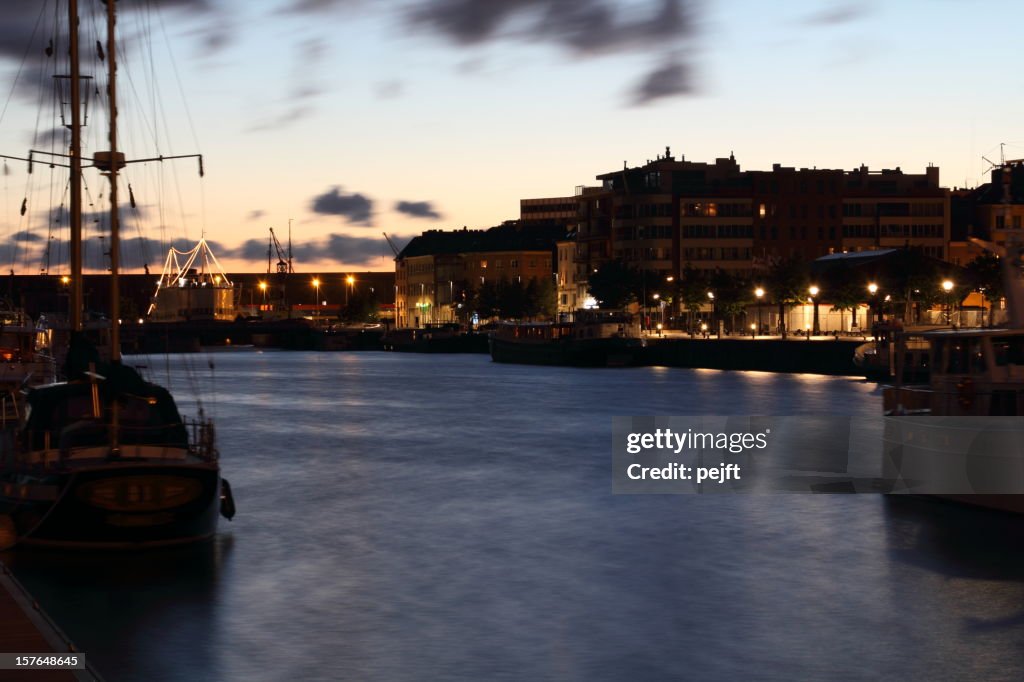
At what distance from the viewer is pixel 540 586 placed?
30391 millimetres

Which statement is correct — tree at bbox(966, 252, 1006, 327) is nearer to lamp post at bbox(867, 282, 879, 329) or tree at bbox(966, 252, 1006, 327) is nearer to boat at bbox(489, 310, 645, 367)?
lamp post at bbox(867, 282, 879, 329)

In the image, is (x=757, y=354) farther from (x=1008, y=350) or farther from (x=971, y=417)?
(x=971, y=417)

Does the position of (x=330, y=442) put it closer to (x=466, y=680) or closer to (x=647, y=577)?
(x=647, y=577)

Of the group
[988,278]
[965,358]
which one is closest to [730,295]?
[988,278]

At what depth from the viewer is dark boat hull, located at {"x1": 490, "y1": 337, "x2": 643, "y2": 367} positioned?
148 metres

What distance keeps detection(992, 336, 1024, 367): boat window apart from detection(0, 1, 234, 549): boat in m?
19.0

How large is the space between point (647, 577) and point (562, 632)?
5925 mm

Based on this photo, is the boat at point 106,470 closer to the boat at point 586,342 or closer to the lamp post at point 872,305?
the lamp post at point 872,305

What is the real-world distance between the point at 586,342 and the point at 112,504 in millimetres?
121106

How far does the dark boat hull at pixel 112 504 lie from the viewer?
2842 centimetres

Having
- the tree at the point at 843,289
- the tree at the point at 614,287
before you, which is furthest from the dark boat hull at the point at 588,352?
the tree at the point at 614,287

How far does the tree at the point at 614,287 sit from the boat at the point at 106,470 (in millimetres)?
155464

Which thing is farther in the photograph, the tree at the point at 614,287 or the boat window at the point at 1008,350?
the tree at the point at 614,287

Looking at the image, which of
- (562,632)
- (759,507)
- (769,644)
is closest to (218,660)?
(562,632)
